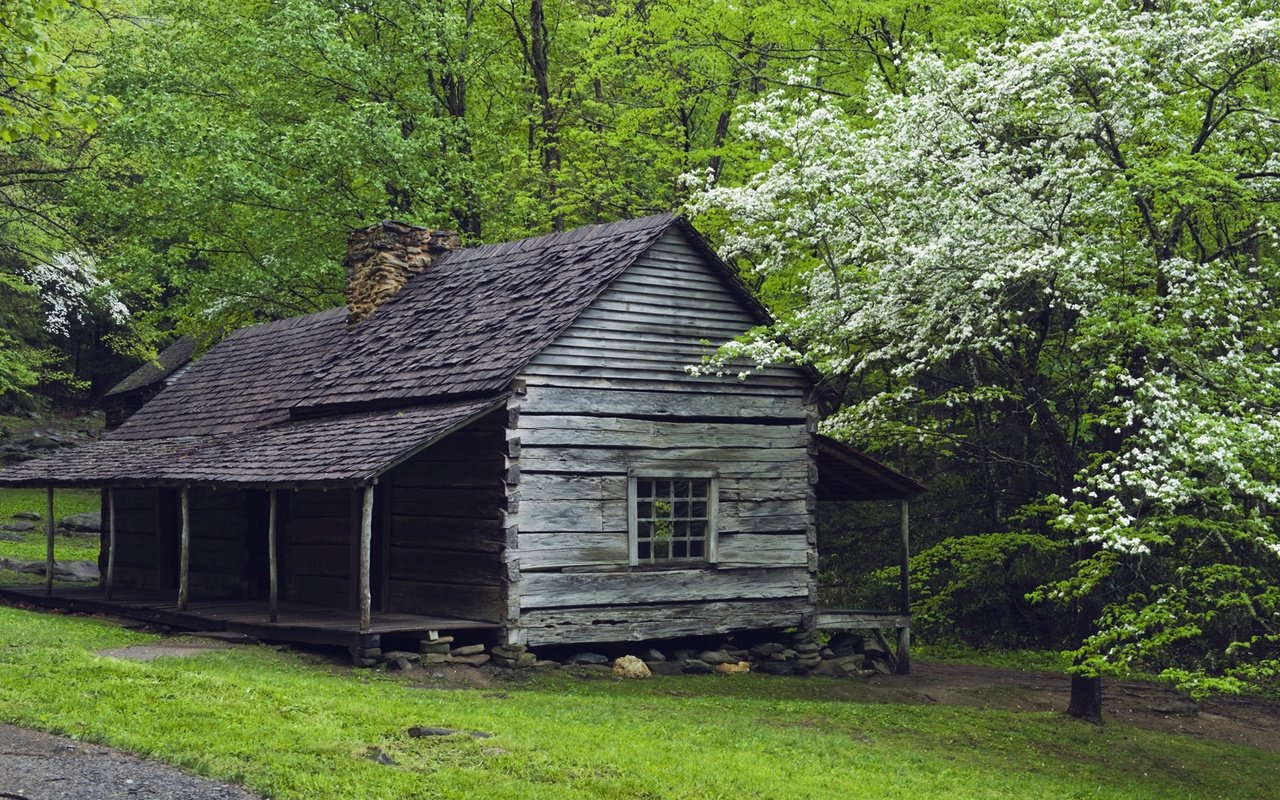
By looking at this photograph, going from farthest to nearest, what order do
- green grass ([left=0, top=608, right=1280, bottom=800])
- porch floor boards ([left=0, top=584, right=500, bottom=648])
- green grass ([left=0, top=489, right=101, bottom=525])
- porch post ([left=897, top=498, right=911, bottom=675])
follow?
green grass ([left=0, top=489, right=101, bottom=525]), porch post ([left=897, top=498, right=911, bottom=675]), porch floor boards ([left=0, top=584, right=500, bottom=648]), green grass ([left=0, top=608, right=1280, bottom=800])

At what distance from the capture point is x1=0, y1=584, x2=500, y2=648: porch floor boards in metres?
Answer: 16.5

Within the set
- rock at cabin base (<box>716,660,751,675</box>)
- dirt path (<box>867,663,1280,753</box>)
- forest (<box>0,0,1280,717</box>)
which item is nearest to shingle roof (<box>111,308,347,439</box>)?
forest (<box>0,0,1280,717</box>)

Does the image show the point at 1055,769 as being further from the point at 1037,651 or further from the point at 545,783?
the point at 1037,651

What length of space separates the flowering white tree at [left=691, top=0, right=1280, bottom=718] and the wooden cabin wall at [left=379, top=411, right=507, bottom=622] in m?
3.39

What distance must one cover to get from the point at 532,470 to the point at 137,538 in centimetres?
1119

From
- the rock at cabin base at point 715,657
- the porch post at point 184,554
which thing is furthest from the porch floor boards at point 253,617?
the rock at cabin base at point 715,657

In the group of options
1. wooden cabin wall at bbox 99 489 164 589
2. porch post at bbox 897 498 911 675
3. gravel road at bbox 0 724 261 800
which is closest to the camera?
gravel road at bbox 0 724 261 800

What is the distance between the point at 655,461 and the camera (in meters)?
18.3

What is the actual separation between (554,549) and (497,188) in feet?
51.5

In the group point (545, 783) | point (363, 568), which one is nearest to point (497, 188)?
point (363, 568)

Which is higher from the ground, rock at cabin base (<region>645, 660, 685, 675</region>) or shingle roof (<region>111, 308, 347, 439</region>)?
shingle roof (<region>111, 308, 347, 439</region>)

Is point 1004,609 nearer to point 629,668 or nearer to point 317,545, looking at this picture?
point 629,668

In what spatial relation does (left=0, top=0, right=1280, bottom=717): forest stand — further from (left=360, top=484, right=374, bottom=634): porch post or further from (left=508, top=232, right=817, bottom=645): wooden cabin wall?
(left=360, top=484, right=374, bottom=634): porch post

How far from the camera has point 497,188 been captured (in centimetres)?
3144
